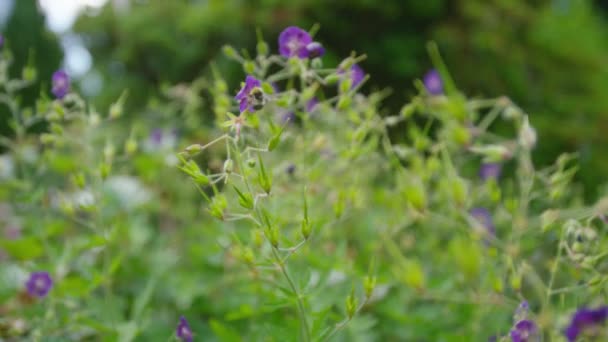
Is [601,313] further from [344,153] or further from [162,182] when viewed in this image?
[162,182]

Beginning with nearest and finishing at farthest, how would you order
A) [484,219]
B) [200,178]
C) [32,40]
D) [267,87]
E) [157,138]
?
1. [200,178]
2. [267,87]
3. [484,219]
4. [157,138]
5. [32,40]

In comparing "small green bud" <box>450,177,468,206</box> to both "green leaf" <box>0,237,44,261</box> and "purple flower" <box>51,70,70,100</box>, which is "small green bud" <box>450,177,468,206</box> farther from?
"green leaf" <box>0,237,44,261</box>

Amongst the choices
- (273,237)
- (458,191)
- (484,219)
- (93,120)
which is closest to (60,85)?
(93,120)

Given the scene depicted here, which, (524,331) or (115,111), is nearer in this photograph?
(524,331)

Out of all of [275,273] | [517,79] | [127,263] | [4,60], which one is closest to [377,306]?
[275,273]

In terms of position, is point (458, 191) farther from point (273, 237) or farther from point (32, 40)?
point (32, 40)

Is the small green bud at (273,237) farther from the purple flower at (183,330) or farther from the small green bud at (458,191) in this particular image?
the small green bud at (458,191)

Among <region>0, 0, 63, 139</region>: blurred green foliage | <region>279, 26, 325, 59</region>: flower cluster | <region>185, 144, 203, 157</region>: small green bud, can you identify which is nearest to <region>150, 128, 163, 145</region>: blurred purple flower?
<region>279, 26, 325, 59</region>: flower cluster

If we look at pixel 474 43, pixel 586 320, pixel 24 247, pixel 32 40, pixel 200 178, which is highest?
pixel 32 40

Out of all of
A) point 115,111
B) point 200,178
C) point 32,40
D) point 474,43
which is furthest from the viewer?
point 474,43
